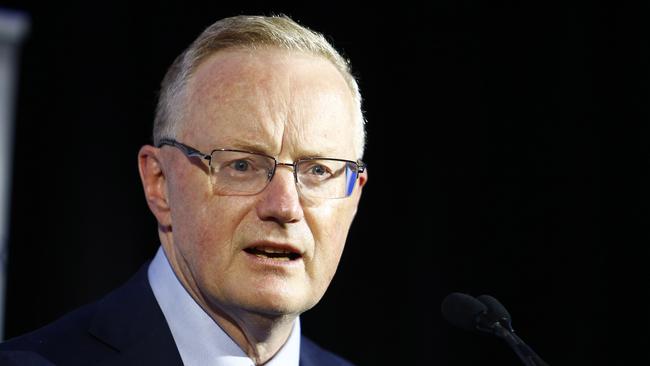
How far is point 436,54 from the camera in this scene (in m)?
3.67

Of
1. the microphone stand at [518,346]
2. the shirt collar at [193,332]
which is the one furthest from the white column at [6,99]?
the microphone stand at [518,346]

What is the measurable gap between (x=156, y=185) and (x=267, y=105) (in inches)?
15.1

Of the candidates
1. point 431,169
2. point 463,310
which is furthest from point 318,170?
point 431,169

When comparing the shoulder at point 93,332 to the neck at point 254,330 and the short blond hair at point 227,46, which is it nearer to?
the neck at point 254,330

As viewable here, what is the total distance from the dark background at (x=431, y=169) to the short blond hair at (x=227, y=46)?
158 centimetres

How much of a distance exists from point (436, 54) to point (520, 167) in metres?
0.69

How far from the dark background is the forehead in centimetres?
172

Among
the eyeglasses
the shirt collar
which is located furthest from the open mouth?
the shirt collar

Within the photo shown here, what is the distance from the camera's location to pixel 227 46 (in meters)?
1.89

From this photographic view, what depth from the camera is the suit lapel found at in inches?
71.0

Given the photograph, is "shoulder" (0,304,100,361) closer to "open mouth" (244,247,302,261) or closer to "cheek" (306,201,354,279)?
"open mouth" (244,247,302,261)

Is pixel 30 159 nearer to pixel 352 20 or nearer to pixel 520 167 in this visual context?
pixel 352 20

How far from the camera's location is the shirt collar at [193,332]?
185 cm

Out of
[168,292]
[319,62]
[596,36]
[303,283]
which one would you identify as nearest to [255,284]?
[303,283]
